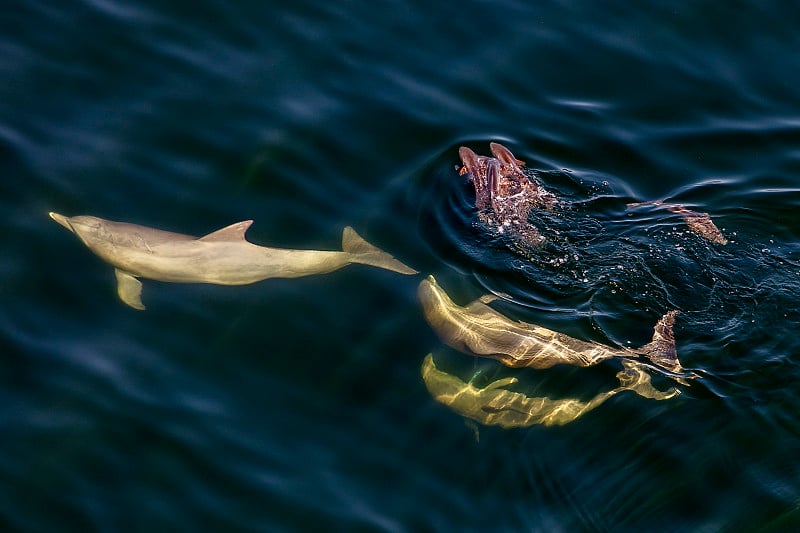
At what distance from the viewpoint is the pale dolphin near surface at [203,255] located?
26.4 ft

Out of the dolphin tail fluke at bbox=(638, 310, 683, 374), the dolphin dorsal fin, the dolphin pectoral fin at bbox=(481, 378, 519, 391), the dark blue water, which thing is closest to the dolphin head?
the dark blue water

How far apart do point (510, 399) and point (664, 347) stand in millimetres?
1419

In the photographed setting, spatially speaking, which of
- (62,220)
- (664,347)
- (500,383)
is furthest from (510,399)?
(62,220)

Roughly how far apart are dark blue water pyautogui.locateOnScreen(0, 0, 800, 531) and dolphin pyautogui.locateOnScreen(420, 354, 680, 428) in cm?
11

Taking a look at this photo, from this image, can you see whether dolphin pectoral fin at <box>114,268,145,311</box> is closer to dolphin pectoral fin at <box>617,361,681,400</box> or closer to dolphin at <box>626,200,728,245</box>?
dolphin pectoral fin at <box>617,361,681,400</box>

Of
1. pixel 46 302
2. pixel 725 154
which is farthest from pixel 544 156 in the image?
pixel 46 302

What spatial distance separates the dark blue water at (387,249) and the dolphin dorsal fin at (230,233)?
0.20 meters

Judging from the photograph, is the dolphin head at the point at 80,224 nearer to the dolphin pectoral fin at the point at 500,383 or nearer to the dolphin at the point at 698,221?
the dolphin pectoral fin at the point at 500,383

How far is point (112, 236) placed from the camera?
812 cm

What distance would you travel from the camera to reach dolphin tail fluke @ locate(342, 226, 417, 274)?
27.4 feet

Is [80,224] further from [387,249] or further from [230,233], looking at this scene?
[387,249]

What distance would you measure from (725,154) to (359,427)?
5444 millimetres

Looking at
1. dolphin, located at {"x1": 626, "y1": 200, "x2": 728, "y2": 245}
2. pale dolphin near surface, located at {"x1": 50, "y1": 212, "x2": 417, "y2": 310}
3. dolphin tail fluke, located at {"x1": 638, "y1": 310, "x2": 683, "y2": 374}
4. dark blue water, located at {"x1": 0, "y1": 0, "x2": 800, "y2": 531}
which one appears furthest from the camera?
dolphin, located at {"x1": 626, "y1": 200, "x2": 728, "y2": 245}

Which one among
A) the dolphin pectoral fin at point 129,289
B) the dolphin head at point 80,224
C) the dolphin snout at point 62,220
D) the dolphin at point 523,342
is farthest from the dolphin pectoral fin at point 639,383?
the dolphin snout at point 62,220
